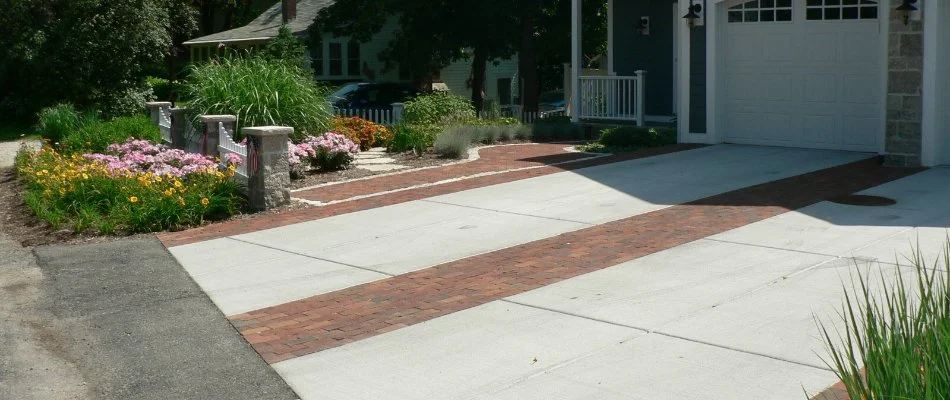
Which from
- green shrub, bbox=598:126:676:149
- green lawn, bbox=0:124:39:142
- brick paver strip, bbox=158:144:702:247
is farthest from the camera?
green lawn, bbox=0:124:39:142

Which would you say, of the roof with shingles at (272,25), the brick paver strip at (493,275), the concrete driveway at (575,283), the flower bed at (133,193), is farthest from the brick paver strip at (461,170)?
the roof with shingles at (272,25)

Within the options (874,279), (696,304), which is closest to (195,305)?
(696,304)

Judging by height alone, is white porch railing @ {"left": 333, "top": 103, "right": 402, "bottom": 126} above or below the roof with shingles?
below

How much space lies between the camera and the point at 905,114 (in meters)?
14.3

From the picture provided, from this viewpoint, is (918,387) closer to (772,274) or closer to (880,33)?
(772,274)

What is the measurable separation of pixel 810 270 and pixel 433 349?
11.6 feet

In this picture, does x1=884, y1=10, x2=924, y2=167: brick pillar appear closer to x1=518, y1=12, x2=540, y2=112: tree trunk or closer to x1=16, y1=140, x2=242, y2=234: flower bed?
x1=16, y1=140, x2=242, y2=234: flower bed

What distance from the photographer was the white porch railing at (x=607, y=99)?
2092cm

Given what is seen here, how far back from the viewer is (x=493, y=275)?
369 inches

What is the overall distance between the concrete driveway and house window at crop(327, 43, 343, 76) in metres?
22.7

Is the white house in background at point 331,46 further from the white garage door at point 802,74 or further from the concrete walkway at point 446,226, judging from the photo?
the concrete walkway at point 446,226

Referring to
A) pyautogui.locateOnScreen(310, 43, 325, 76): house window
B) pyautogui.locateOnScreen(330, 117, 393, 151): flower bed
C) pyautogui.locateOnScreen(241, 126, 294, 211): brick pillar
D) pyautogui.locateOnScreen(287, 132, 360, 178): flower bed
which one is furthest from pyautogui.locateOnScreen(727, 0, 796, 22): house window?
pyautogui.locateOnScreen(310, 43, 325, 76): house window

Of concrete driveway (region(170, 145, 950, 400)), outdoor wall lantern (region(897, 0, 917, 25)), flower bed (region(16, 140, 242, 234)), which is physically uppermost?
outdoor wall lantern (region(897, 0, 917, 25))

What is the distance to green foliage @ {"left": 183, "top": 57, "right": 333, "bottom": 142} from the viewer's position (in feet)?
53.8
